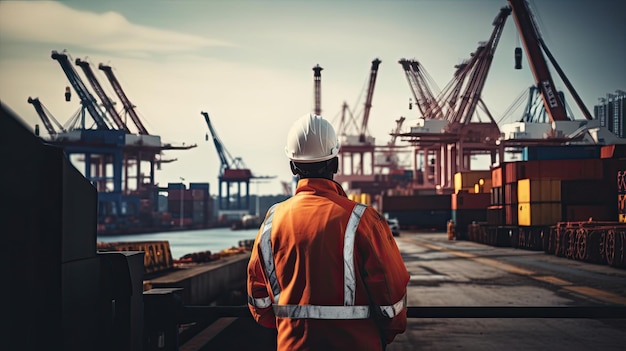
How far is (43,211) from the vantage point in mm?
3217

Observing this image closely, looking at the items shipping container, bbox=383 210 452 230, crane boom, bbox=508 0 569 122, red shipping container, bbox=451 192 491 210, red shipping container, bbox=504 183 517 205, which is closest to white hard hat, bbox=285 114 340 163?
red shipping container, bbox=504 183 517 205

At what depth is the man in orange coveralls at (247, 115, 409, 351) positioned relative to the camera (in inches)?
128

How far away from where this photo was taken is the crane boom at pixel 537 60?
8050cm

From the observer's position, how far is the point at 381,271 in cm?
324

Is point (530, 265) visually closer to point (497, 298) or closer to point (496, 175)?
point (497, 298)

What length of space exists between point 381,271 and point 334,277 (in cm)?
20

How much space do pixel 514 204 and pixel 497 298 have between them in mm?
33074

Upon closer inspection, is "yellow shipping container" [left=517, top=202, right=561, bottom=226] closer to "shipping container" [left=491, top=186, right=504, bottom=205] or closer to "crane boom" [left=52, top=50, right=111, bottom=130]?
"shipping container" [left=491, top=186, right=504, bottom=205]

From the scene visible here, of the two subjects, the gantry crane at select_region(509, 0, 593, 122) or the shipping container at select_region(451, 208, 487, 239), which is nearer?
the shipping container at select_region(451, 208, 487, 239)

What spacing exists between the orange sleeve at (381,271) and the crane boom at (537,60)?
263ft

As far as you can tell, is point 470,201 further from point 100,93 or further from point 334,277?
point 334,277

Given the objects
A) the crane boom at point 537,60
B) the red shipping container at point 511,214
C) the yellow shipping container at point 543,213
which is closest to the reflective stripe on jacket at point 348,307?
the yellow shipping container at point 543,213

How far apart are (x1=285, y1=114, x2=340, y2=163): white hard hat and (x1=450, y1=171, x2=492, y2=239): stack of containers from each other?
213 ft

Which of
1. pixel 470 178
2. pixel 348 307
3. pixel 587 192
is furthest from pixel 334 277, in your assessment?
pixel 470 178
